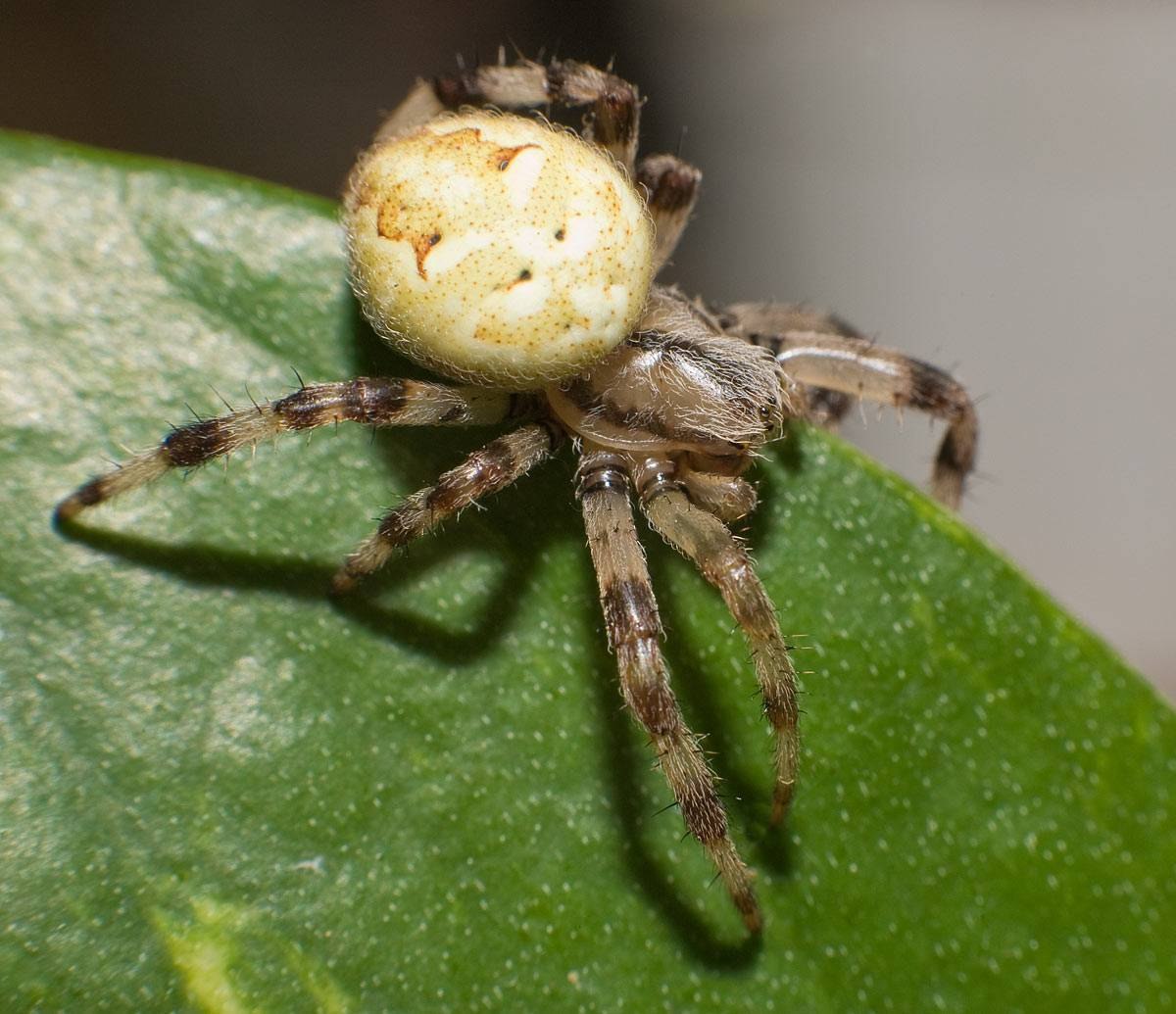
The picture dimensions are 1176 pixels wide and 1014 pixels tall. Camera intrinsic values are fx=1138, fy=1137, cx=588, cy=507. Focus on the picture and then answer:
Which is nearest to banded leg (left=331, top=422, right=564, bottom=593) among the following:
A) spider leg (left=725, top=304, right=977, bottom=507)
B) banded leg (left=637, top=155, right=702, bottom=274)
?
banded leg (left=637, top=155, right=702, bottom=274)

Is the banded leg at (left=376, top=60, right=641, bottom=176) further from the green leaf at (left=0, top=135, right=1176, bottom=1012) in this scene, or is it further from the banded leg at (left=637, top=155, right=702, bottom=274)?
the green leaf at (left=0, top=135, right=1176, bottom=1012)

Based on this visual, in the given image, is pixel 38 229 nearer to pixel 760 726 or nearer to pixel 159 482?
pixel 159 482

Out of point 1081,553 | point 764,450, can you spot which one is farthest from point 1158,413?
point 764,450

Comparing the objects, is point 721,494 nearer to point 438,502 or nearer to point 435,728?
point 438,502

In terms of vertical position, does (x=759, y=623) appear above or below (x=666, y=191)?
below

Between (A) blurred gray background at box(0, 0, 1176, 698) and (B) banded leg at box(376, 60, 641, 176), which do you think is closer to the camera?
(B) banded leg at box(376, 60, 641, 176)

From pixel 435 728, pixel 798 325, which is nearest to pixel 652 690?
pixel 435 728

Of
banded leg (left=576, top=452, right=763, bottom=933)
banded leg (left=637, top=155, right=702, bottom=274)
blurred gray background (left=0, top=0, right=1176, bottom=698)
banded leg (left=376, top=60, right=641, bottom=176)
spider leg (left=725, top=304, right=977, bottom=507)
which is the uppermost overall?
banded leg (left=376, top=60, right=641, bottom=176)

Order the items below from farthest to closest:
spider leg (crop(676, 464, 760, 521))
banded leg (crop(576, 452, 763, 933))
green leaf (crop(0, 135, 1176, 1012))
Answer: spider leg (crop(676, 464, 760, 521)) < banded leg (crop(576, 452, 763, 933)) < green leaf (crop(0, 135, 1176, 1012))

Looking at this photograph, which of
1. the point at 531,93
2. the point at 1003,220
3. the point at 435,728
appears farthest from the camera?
the point at 1003,220
